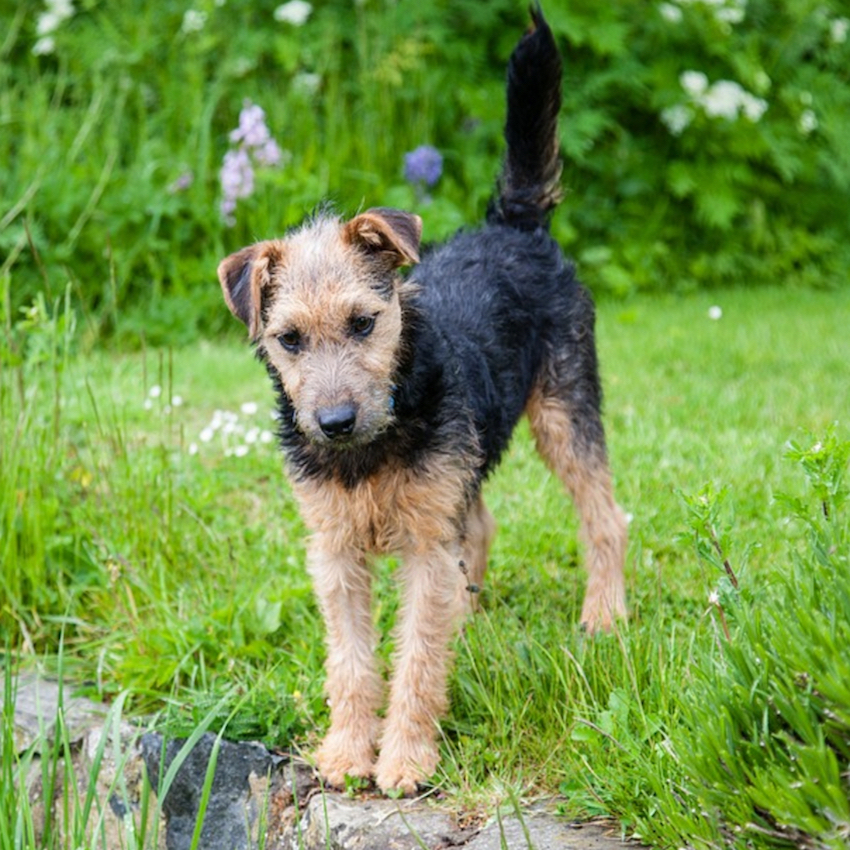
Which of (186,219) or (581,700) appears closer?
(581,700)

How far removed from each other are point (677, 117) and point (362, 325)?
619 cm

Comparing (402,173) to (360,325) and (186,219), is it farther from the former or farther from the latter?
(360,325)

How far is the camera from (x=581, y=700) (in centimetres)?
354

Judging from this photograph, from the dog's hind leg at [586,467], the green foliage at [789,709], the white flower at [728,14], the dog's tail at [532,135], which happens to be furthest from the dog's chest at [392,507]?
the white flower at [728,14]

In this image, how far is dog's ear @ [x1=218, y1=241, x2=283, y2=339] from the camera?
365 cm

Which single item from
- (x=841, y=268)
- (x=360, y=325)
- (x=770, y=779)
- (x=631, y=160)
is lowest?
(x=841, y=268)

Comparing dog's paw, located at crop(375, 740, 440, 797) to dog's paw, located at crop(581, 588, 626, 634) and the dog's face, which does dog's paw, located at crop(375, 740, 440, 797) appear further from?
the dog's face

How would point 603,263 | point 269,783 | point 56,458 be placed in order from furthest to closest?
point 603,263 → point 56,458 → point 269,783

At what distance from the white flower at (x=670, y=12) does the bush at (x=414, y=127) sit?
0.06 m

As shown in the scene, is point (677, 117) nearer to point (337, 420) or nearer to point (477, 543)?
point (477, 543)

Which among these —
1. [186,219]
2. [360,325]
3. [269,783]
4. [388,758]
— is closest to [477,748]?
[388,758]

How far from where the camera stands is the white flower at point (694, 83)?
29.0ft

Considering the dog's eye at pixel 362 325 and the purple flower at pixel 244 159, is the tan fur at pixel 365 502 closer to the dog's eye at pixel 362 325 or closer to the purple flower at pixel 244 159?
the dog's eye at pixel 362 325

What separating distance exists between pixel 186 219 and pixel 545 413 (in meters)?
4.43
